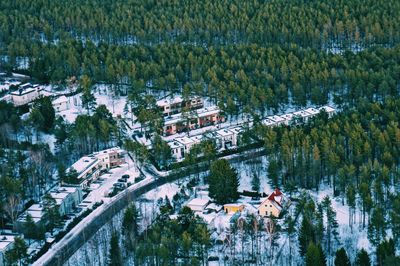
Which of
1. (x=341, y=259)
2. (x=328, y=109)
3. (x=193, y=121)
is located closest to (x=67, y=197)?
(x=193, y=121)

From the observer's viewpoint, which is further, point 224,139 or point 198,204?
point 224,139

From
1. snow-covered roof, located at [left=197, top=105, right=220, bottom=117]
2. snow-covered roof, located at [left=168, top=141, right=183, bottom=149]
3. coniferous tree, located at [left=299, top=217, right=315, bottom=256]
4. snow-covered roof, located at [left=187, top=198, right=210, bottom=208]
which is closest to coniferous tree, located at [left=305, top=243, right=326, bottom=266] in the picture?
coniferous tree, located at [left=299, top=217, right=315, bottom=256]

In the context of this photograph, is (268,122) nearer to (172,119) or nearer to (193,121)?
(193,121)

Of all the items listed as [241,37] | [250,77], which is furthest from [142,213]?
[241,37]

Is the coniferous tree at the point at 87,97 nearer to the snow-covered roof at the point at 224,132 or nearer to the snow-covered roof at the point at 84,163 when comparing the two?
the snow-covered roof at the point at 84,163

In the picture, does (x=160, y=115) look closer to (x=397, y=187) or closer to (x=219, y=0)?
(x=397, y=187)

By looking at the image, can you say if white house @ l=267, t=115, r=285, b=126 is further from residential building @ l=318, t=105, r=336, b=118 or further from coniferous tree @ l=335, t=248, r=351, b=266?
coniferous tree @ l=335, t=248, r=351, b=266
